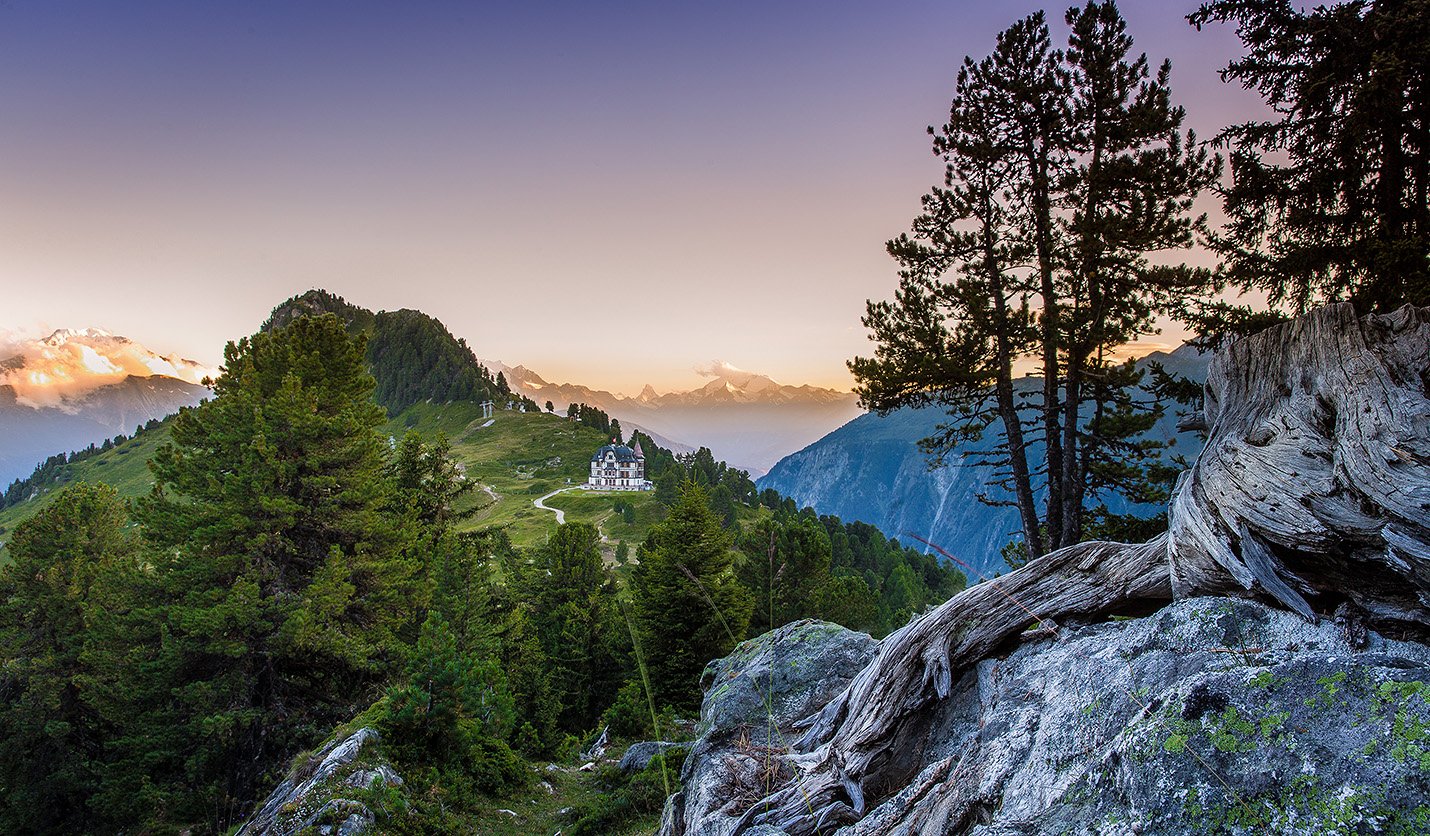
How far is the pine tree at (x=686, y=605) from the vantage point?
26781mm

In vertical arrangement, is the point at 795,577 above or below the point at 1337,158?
below

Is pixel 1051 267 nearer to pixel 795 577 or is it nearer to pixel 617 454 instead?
pixel 795 577

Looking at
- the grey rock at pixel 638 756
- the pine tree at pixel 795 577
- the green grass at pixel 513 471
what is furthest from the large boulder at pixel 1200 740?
the green grass at pixel 513 471

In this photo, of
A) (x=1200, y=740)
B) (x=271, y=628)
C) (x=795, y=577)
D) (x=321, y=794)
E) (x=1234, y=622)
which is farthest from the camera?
(x=795, y=577)

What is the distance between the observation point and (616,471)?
12888 cm

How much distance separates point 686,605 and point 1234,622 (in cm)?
2487

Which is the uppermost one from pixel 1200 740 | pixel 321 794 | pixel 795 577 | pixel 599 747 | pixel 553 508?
pixel 1200 740

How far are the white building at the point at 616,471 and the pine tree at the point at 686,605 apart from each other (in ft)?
320

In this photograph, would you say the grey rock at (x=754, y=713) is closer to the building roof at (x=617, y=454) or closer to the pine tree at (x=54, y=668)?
the pine tree at (x=54, y=668)

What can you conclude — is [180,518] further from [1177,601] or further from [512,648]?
[1177,601]

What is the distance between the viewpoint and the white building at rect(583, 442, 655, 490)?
127 metres

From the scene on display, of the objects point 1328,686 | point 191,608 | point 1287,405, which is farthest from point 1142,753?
point 191,608

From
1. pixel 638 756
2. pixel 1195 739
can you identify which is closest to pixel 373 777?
pixel 638 756

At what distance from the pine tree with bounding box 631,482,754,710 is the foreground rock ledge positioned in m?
19.7
